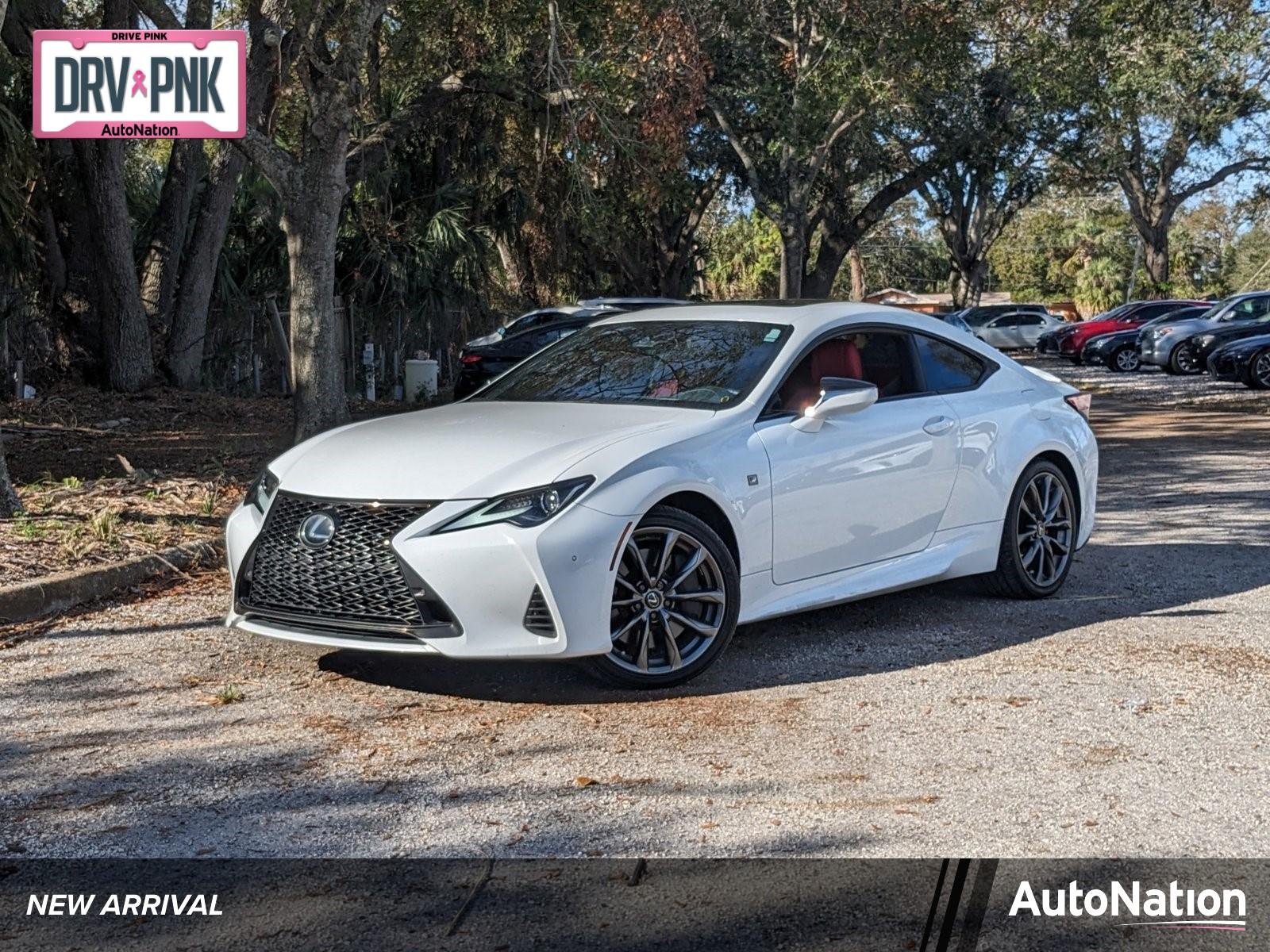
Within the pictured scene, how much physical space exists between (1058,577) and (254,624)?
13.9 ft

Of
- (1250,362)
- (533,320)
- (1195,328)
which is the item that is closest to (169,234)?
(533,320)

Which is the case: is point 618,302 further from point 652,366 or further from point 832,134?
point 652,366

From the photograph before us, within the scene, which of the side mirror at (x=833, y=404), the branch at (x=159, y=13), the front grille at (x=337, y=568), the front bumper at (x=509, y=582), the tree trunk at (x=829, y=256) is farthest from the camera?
the tree trunk at (x=829, y=256)

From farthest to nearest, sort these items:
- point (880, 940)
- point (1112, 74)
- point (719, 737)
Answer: point (1112, 74), point (719, 737), point (880, 940)

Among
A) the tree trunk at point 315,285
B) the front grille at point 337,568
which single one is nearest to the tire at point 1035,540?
the front grille at point 337,568

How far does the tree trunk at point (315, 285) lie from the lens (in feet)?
42.5

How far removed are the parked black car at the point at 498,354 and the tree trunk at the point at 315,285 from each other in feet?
25.4

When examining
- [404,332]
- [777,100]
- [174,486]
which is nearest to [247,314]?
[404,332]

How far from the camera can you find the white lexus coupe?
5.71 m

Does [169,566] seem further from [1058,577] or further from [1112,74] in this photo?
[1112,74]

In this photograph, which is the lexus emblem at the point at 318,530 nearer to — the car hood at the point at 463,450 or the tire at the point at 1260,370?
the car hood at the point at 463,450

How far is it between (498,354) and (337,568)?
15942mm

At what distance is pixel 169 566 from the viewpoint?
8.90 m

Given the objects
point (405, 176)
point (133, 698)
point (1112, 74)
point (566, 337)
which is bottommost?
point (133, 698)
